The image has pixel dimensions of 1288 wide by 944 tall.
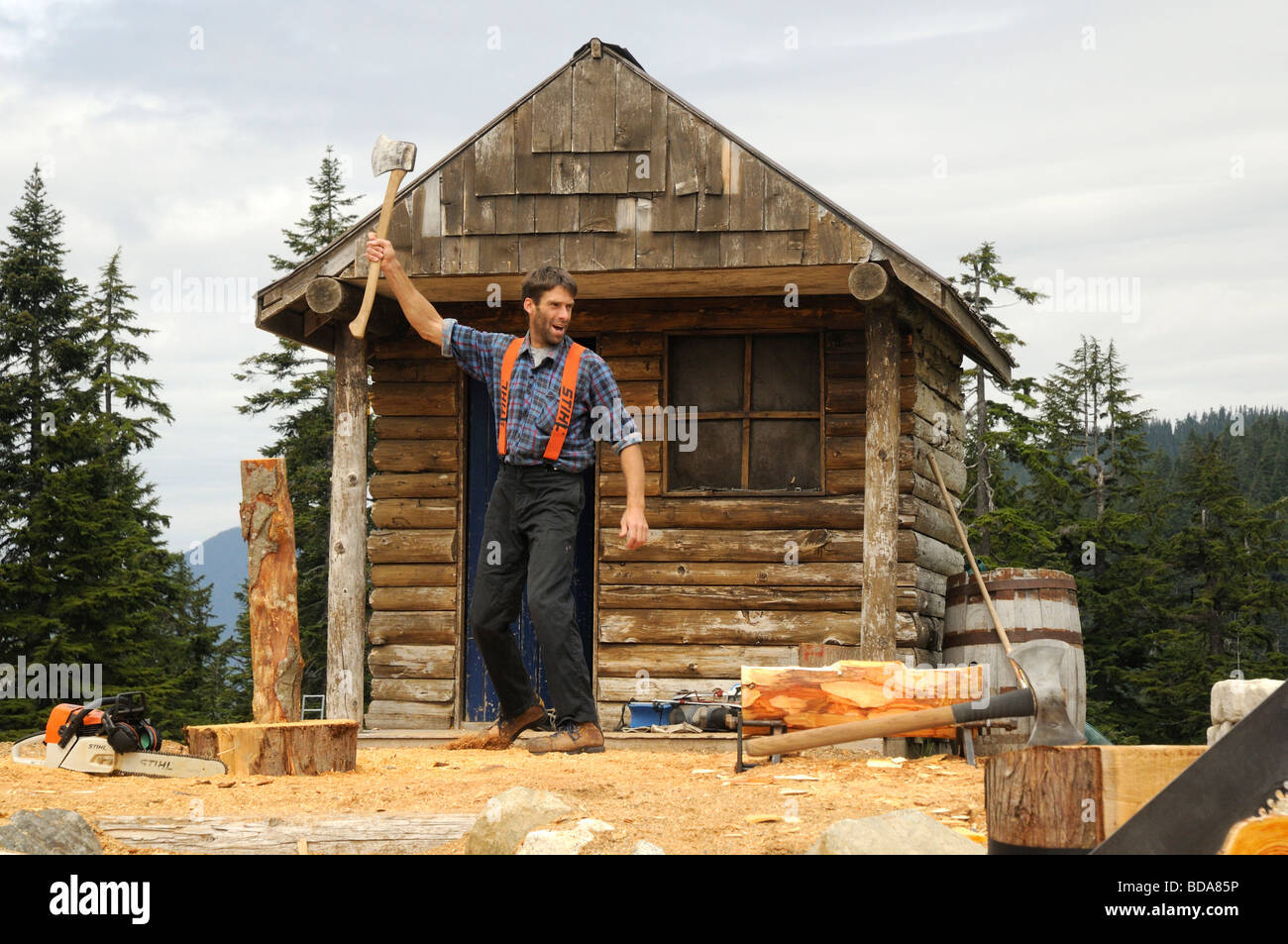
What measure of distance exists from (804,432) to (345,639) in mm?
3752

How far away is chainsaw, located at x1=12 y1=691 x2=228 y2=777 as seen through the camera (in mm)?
6500

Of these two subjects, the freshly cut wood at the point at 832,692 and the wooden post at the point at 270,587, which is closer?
the freshly cut wood at the point at 832,692

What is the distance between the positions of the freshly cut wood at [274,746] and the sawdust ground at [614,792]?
0.16 metres

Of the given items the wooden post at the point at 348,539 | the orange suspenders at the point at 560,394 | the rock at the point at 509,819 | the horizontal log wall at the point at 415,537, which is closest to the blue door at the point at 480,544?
the horizontal log wall at the point at 415,537

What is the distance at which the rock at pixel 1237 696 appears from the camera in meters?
4.13

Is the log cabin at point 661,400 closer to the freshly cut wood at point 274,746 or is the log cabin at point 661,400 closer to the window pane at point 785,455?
the window pane at point 785,455

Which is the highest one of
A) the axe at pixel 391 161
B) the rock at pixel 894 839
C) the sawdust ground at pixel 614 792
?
the axe at pixel 391 161

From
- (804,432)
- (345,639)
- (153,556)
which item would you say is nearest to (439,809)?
(345,639)

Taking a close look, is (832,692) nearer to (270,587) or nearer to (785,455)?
(270,587)

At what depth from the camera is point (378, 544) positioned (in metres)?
10.5

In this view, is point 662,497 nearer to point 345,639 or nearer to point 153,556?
point 345,639

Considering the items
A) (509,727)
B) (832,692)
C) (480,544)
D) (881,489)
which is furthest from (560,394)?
(480,544)

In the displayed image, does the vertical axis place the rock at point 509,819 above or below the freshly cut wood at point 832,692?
below

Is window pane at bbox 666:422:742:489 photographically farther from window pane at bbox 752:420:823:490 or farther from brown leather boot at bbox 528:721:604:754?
brown leather boot at bbox 528:721:604:754
